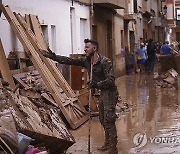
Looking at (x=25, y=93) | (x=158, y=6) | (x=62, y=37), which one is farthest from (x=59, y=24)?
(x=158, y=6)

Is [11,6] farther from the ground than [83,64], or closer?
farther from the ground

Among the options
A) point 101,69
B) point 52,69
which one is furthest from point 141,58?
point 101,69

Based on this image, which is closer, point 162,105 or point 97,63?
point 97,63

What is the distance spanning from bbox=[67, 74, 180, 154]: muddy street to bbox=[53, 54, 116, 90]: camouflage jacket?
1273mm

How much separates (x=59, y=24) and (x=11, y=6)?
3.90 m

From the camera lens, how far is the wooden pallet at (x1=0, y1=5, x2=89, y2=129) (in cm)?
1122

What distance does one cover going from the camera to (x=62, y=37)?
16531 millimetres

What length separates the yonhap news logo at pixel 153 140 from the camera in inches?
376

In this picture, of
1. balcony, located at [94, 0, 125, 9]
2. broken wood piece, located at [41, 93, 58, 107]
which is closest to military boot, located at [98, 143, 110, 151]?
broken wood piece, located at [41, 93, 58, 107]

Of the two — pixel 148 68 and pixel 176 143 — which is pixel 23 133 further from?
pixel 148 68

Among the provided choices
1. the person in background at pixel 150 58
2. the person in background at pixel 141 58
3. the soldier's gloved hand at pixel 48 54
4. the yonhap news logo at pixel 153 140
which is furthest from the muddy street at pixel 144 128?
the person in background at pixel 150 58

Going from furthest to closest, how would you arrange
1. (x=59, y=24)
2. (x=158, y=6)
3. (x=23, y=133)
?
(x=158, y=6) < (x=59, y=24) < (x=23, y=133)

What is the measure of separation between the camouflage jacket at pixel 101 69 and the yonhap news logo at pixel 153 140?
147cm

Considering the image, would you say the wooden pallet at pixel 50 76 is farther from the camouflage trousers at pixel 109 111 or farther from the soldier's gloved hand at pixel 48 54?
the soldier's gloved hand at pixel 48 54
